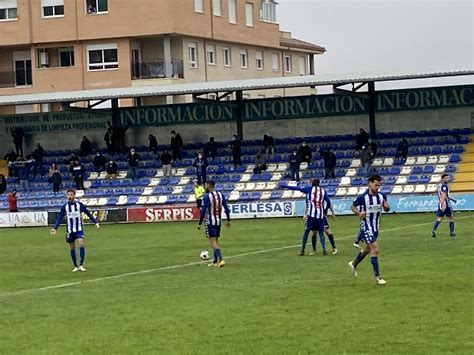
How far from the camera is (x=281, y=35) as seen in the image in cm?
9562

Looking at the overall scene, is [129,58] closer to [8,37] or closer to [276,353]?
[8,37]

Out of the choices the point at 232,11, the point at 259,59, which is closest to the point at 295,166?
the point at 232,11

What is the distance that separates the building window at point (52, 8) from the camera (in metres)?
75.4

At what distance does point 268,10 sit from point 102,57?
1824cm

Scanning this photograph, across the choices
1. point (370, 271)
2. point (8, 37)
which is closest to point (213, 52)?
point (8, 37)

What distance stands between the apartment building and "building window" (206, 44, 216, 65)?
7 centimetres

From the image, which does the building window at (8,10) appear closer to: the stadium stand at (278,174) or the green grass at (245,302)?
the stadium stand at (278,174)

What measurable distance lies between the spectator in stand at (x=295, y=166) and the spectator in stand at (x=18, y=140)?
17.1m

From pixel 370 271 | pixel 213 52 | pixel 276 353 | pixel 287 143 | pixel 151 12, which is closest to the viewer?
pixel 276 353

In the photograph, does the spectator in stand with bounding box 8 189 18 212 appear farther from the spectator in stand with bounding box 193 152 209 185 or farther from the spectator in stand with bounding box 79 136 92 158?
the spectator in stand with bounding box 193 152 209 185

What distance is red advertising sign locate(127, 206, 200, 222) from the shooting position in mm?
50688

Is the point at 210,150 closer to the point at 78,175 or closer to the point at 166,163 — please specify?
the point at 166,163

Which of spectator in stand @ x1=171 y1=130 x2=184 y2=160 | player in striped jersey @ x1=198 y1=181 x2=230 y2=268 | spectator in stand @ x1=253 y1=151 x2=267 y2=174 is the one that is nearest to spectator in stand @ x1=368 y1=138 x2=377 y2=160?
spectator in stand @ x1=253 y1=151 x2=267 y2=174

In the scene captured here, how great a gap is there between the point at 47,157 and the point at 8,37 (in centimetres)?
1518
